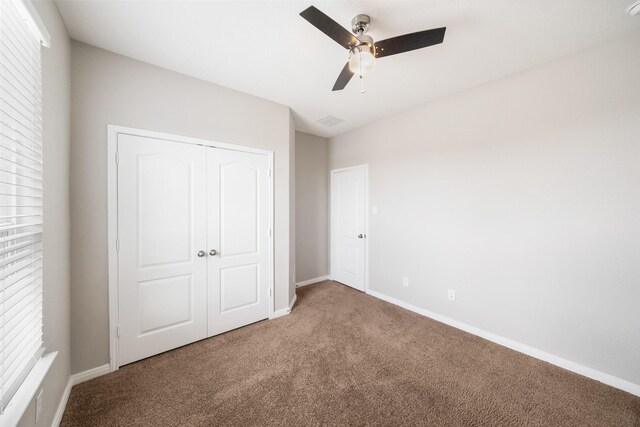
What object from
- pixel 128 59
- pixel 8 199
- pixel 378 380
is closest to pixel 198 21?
pixel 128 59

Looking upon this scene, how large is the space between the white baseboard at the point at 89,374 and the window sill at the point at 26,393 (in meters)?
0.62

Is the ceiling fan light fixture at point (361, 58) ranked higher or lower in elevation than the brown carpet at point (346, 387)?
higher

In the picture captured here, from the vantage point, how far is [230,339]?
93.3 inches

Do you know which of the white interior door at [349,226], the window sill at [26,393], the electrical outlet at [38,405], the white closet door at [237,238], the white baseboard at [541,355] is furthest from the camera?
the white interior door at [349,226]

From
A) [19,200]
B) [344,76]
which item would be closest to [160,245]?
[19,200]

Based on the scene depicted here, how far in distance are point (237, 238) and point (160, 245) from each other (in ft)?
2.35

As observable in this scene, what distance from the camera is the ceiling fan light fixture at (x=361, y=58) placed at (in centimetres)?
151

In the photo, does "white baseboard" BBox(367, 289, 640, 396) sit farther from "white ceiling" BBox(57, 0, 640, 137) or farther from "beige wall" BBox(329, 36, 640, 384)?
"white ceiling" BBox(57, 0, 640, 137)

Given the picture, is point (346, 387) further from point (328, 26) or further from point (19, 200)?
point (328, 26)

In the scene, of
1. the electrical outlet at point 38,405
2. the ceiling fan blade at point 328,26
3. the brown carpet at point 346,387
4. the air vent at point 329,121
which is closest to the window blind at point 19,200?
the electrical outlet at point 38,405

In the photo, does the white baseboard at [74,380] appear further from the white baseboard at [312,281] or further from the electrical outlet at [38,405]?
the white baseboard at [312,281]

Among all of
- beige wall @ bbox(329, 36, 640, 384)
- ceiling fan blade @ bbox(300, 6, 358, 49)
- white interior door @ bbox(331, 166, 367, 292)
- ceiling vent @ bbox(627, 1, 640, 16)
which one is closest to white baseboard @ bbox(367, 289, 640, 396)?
beige wall @ bbox(329, 36, 640, 384)

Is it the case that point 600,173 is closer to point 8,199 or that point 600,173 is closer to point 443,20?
point 443,20

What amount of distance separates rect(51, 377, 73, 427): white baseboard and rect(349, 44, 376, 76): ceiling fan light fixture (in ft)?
9.74
